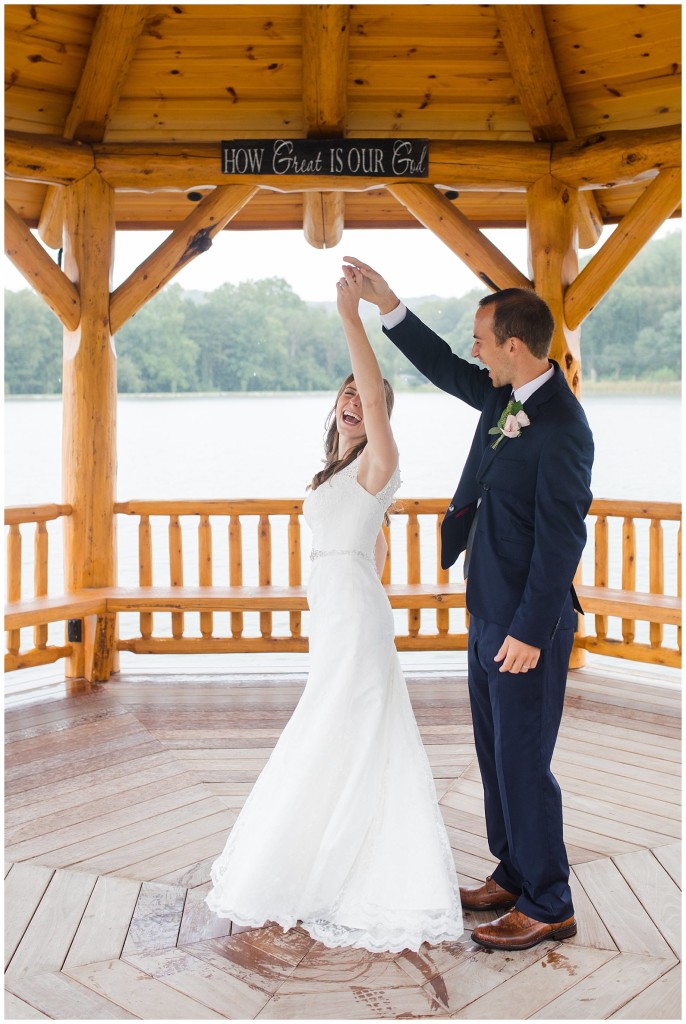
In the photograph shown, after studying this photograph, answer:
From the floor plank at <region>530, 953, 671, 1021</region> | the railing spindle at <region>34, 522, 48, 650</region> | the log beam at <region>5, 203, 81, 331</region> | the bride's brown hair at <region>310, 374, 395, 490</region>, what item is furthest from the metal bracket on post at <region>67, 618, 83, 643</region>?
the floor plank at <region>530, 953, 671, 1021</region>

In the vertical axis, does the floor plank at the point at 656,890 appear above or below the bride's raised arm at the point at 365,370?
below

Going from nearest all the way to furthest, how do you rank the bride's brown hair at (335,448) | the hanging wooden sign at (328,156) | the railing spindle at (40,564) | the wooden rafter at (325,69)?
the bride's brown hair at (335,448)
the wooden rafter at (325,69)
the hanging wooden sign at (328,156)
the railing spindle at (40,564)

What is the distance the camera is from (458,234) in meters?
5.28

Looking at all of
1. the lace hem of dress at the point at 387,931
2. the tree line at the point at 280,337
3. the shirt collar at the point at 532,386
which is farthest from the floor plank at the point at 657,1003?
the tree line at the point at 280,337

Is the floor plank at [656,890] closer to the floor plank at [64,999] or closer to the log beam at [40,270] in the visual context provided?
the floor plank at [64,999]

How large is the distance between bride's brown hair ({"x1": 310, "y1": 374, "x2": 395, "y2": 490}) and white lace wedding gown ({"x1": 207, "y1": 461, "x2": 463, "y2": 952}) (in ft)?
0.14

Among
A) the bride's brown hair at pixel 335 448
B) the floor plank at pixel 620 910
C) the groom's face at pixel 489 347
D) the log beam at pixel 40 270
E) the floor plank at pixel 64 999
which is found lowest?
the floor plank at pixel 64 999

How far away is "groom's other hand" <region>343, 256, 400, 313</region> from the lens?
8.27 ft

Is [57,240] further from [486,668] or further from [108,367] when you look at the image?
[486,668]

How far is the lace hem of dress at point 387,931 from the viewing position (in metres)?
2.45

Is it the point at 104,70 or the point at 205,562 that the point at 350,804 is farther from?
the point at 104,70

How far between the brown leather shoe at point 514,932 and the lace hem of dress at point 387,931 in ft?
0.22

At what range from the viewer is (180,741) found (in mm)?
4309

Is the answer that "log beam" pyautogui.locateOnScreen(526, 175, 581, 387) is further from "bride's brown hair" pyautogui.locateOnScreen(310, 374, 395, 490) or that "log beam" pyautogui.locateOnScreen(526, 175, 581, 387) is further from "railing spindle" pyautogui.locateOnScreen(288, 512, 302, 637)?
"bride's brown hair" pyautogui.locateOnScreen(310, 374, 395, 490)
